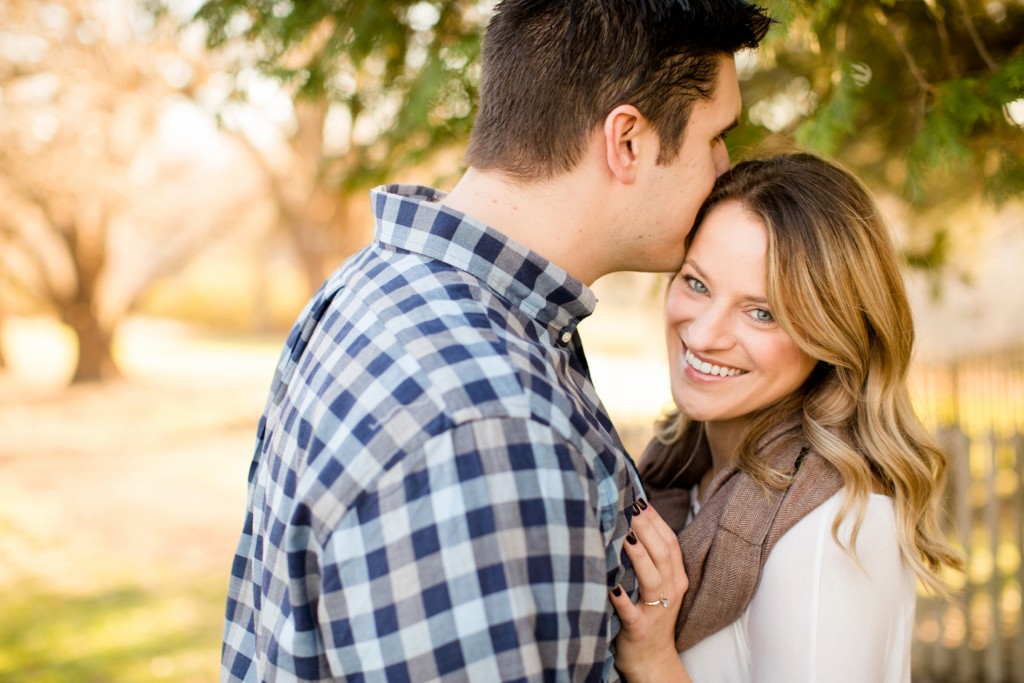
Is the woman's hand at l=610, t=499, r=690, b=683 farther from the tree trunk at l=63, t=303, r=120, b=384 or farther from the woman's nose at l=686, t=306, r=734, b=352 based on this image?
the tree trunk at l=63, t=303, r=120, b=384

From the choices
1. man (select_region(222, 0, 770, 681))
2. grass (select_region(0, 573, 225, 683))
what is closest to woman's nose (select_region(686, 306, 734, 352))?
man (select_region(222, 0, 770, 681))

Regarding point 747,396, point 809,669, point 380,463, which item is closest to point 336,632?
point 380,463

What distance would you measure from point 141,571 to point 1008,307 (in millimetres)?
13626

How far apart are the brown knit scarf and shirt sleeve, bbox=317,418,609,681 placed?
2.25ft

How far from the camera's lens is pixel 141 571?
23.0 feet

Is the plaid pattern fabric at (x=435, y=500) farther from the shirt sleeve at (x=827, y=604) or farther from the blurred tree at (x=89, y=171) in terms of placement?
the blurred tree at (x=89, y=171)

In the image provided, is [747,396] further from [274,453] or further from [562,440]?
[274,453]

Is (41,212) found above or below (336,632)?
above

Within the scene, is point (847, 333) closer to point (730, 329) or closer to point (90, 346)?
point (730, 329)

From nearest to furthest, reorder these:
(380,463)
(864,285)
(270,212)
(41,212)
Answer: (380,463)
(864,285)
(41,212)
(270,212)

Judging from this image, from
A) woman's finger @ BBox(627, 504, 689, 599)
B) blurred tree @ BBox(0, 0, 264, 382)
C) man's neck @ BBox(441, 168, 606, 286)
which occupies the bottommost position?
woman's finger @ BBox(627, 504, 689, 599)

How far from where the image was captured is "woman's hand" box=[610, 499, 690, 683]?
1.68 m

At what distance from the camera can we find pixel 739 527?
6.17 feet

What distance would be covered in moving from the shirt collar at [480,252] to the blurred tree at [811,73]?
1051 mm
